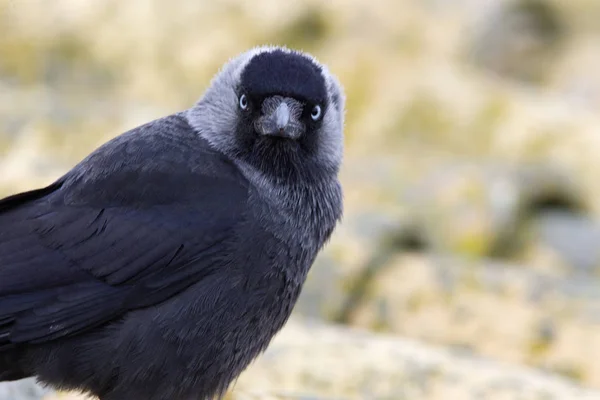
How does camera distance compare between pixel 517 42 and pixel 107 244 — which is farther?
pixel 517 42

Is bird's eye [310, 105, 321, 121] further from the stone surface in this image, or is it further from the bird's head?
the stone surface

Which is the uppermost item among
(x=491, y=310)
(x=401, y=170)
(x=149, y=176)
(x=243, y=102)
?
(x=401, y=170)

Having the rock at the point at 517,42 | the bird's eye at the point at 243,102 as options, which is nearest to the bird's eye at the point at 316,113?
the bird's eye at the point at 243,102

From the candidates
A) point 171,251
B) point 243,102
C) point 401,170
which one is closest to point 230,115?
point 243,102

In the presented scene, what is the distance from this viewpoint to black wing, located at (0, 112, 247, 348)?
433 centimetres

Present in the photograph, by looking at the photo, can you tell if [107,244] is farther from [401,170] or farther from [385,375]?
[401,170]

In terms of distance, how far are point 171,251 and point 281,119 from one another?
79 cm

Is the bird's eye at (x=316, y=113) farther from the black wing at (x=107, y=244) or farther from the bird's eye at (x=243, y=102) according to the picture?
the black wing at (x=107, y=244)

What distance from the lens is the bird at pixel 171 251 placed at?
432cm

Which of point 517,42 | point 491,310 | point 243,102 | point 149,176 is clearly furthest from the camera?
point 517,42

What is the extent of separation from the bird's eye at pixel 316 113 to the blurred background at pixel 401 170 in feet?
4.78

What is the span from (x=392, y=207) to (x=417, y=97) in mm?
4457

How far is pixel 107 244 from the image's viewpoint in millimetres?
4469

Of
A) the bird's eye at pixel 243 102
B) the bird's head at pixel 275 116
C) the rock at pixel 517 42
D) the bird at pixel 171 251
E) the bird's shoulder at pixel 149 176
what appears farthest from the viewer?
the rock at pixel 517 42
